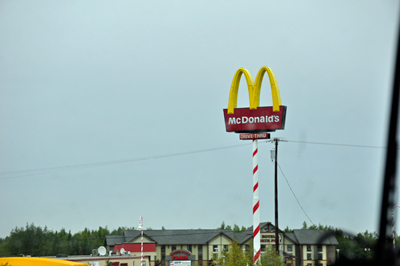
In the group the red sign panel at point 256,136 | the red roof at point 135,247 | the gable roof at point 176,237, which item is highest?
the red sign panel at point 256,136

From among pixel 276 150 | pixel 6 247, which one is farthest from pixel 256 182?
pixel 6 247

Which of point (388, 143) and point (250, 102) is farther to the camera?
point (250, 102)

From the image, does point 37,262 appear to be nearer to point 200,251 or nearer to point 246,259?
point 246,259

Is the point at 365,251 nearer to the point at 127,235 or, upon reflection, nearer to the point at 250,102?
the point at 250,102

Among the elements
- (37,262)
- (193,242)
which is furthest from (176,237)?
(37,262)

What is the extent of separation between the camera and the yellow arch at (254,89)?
24250 mm

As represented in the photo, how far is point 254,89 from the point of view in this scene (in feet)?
80.9

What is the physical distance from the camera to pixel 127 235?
3890 inches

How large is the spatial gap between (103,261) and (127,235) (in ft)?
149

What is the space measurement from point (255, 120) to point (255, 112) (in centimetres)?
39

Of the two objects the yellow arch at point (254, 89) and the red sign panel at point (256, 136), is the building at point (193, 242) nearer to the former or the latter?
the yellow arch at point (254, 89)

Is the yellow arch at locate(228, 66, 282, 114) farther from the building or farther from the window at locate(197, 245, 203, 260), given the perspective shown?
the window at locate(197, 245, 203, 260)

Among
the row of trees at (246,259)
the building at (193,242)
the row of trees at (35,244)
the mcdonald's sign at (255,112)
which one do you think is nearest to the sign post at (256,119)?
the mcdonald's sign at (255,112)

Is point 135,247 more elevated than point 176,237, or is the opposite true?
point 176,237
